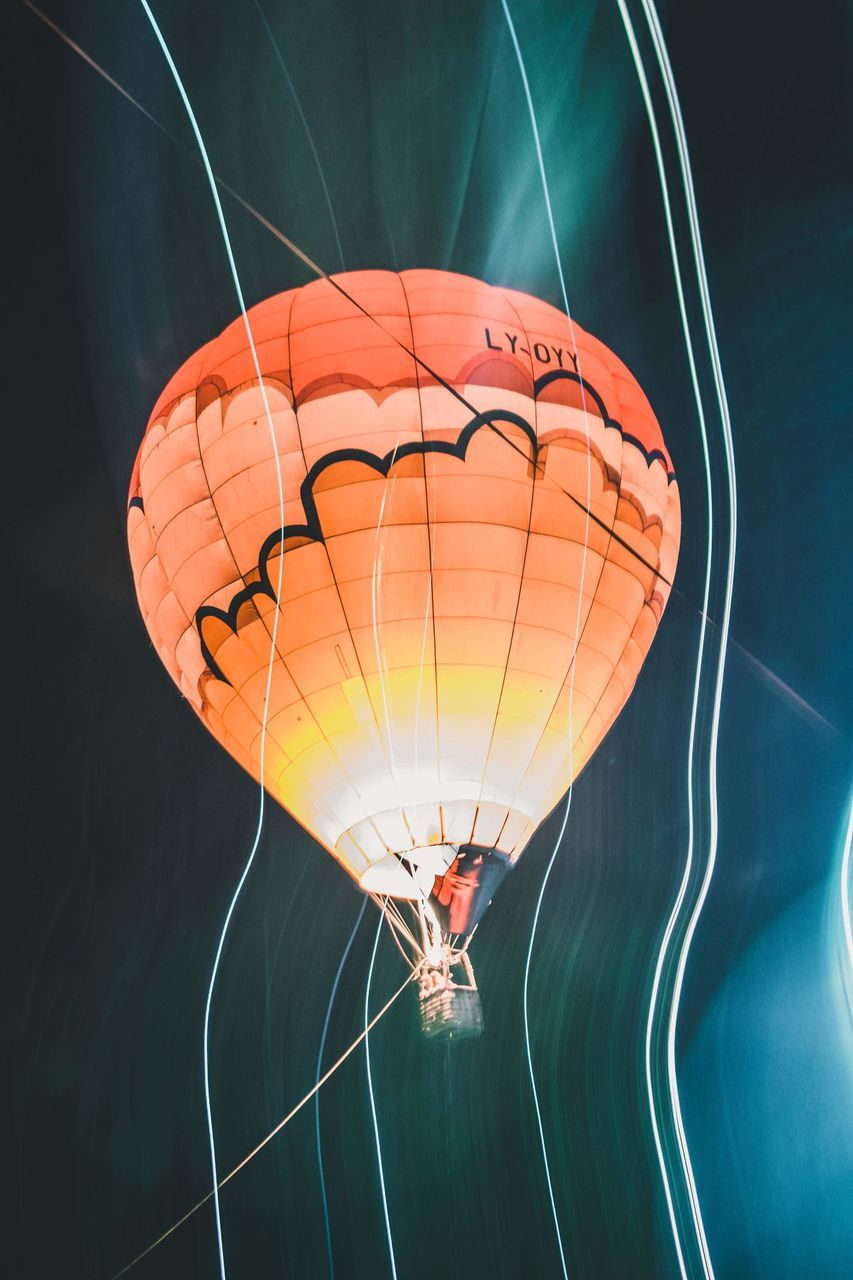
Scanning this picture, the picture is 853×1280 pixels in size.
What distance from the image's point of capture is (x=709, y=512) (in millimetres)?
2818

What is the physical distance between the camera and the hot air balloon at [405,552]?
7.37ft

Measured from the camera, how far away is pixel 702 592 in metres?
2.95

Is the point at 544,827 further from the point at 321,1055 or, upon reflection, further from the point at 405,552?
the point at 405,552

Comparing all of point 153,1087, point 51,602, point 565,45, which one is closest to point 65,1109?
point 153,1087

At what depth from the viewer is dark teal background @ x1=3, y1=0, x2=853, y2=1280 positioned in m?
2.42

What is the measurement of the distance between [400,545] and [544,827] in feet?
3.44

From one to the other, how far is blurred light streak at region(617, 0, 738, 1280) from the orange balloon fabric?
0.42 metres

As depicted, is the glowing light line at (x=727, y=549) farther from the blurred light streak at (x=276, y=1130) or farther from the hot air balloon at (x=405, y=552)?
the blurred light streak at (x=276, y=1130)

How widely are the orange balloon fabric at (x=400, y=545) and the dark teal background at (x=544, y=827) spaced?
0.60ft

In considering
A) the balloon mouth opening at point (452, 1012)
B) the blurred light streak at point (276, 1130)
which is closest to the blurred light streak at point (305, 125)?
the balloon mouth opening at point (452, 1012)

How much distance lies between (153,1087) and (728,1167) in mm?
1308

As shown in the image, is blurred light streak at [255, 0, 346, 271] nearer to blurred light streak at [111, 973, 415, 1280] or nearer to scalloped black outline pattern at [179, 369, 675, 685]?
scalloped black outline pattern at [179, 369, 675, 685]

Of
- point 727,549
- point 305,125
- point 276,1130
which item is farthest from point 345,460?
point 276,1130

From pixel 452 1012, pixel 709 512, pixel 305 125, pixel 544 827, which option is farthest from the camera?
pixel 544 827
